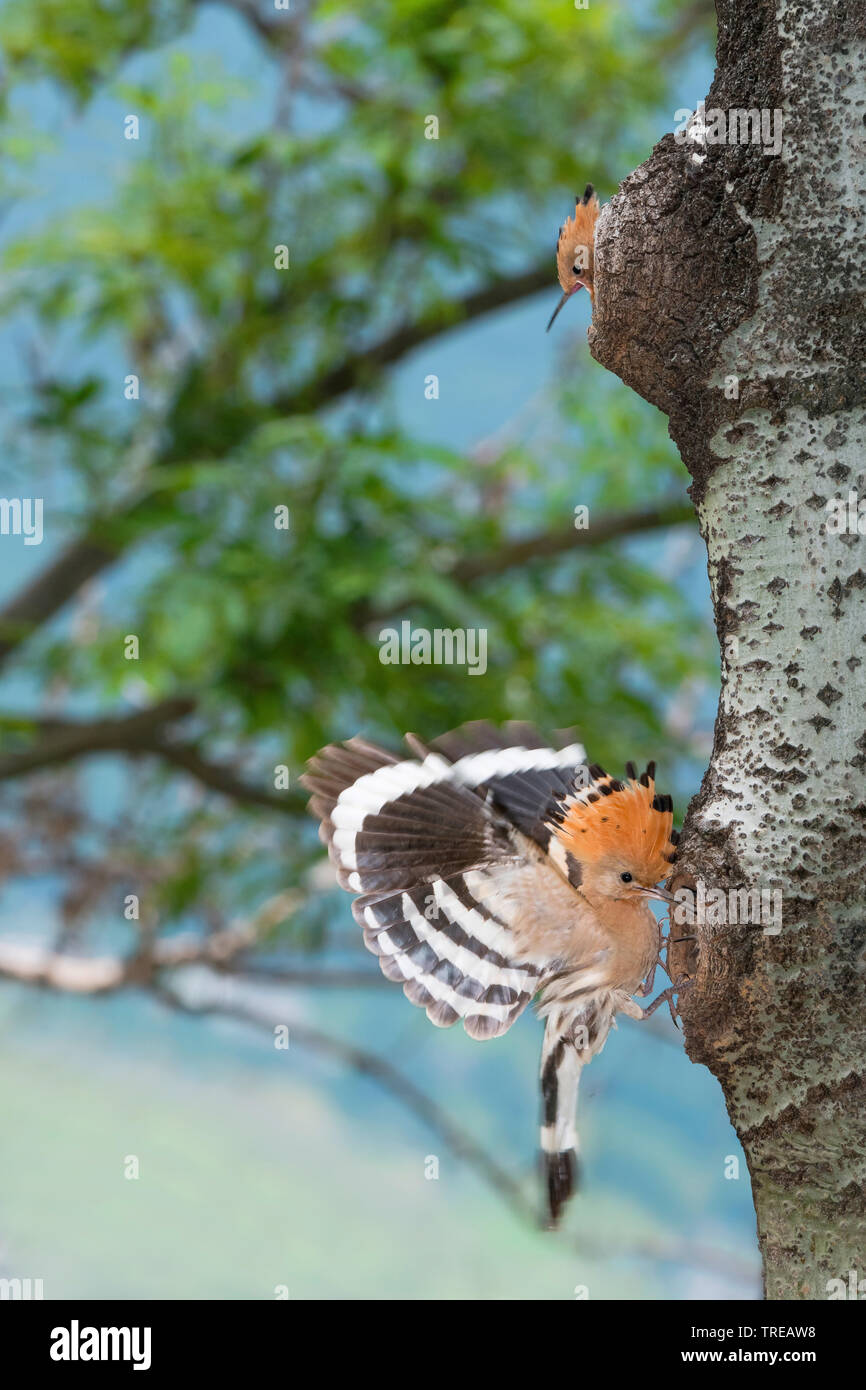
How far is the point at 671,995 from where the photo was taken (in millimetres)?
511

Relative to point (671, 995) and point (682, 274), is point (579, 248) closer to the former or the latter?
point (682, 274)

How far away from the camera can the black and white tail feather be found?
1.63 feet

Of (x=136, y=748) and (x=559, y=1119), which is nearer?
(x=559, y=1119)

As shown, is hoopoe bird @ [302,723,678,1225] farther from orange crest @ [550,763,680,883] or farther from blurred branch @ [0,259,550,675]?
blurred branch @ [0,259,550,675]

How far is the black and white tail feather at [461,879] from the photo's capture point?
496 mm

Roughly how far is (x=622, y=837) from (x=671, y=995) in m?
0.07

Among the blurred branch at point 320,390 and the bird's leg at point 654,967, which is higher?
the blurred branch at point 320,390

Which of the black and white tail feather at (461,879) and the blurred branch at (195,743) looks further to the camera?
the blurred branch at (195,743)

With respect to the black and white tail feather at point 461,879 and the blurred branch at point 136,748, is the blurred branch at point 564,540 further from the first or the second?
the black and white tail feather at point 461,879

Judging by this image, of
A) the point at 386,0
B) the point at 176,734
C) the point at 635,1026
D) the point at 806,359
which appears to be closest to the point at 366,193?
the point at 386,0

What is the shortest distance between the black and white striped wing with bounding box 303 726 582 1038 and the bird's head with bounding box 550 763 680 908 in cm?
2

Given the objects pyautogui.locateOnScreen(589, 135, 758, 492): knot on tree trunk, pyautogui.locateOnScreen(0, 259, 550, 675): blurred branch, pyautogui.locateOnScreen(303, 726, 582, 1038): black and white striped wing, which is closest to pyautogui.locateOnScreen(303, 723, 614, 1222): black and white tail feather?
pyautogui.locateOnScreen(303, 726, 582, 1038): black and white striped wing

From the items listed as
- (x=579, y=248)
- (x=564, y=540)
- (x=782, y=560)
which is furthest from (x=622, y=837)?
(x=564, y=540)

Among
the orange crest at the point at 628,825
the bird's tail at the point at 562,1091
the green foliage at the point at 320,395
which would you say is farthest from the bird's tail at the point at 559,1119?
the green foliage at the point at 320,395
